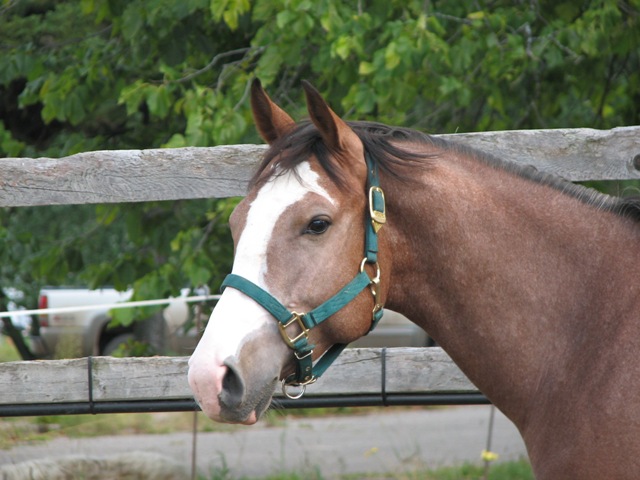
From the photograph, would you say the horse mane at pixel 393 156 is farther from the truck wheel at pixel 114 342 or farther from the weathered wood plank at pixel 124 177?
the truck wheel at pixel 114 342

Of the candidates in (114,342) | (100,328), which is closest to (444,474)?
(114,342)

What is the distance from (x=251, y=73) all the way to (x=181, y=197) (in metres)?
1.95

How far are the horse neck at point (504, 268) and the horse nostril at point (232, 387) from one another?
594mm

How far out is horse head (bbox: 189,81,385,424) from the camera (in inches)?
91.4

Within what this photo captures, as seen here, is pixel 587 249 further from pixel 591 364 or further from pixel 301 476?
pixel 301 476

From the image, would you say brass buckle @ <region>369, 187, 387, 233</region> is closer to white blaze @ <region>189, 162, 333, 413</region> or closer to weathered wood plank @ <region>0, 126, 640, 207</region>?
white blaze @ <region>189, 162, 333, 413</region>

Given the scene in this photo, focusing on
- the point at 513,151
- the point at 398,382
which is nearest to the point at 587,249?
the point at 513,151

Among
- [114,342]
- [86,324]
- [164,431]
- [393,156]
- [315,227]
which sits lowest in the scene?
[114,342]

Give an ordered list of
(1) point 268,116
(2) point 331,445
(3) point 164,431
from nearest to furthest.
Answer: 1. (1) point 268,116
2. (2) point 331,445
3. (3) point 164,431

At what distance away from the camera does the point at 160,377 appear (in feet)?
11.2

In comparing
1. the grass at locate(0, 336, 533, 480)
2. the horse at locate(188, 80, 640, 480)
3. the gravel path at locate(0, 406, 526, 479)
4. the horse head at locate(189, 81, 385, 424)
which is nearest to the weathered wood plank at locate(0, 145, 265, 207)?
the horse at locate(188, 80, 640, 480)

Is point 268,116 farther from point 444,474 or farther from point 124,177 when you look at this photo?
point 444,474

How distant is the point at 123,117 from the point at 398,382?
4.07 meters

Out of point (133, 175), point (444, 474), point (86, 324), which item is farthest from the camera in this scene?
point (86, 324)
